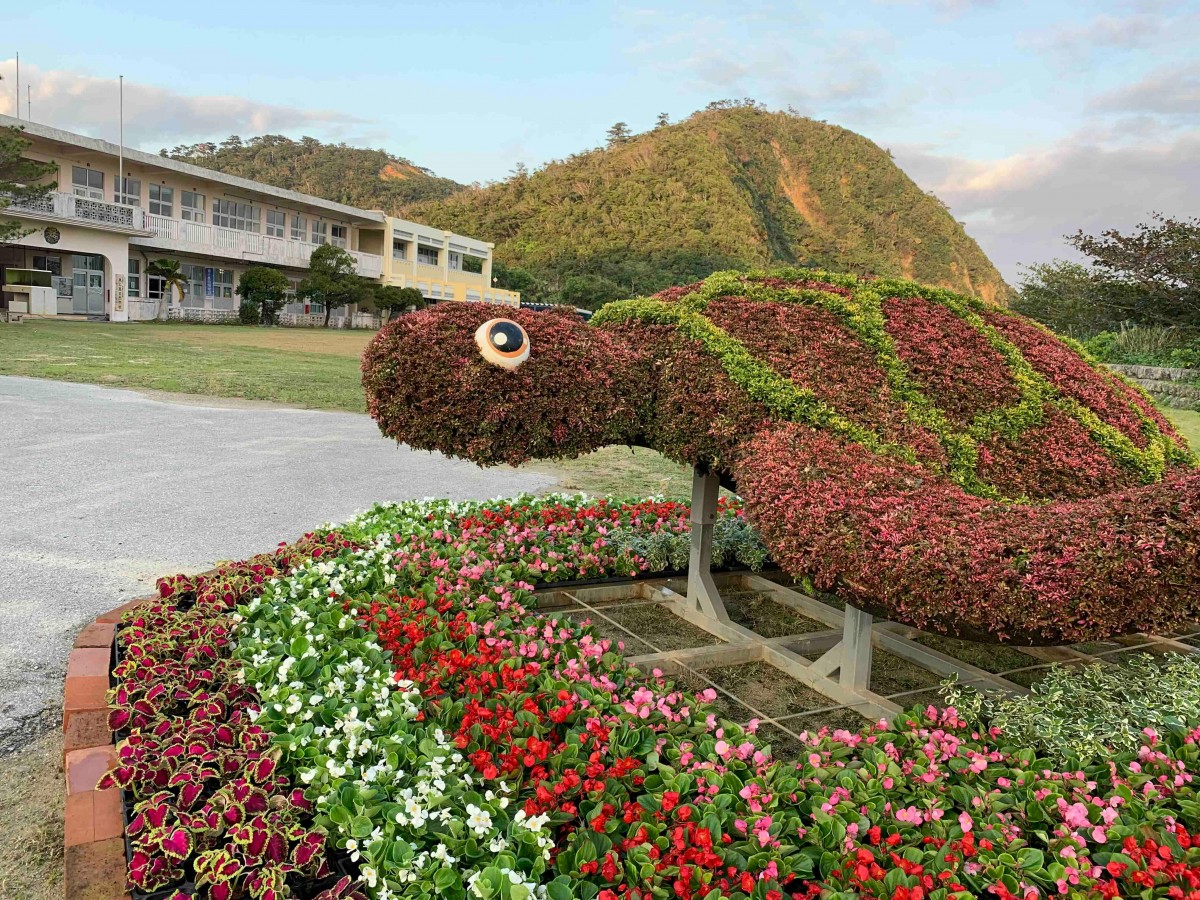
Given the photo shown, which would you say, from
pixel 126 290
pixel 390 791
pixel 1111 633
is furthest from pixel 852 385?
pixel 126 290

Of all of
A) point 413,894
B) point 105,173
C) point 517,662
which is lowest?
point 413,894

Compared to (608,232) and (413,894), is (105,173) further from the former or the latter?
(608,232)

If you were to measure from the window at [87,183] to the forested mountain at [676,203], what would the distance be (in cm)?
2737

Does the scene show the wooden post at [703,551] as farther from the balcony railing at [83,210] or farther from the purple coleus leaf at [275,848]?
the balcony railing at [83,210]

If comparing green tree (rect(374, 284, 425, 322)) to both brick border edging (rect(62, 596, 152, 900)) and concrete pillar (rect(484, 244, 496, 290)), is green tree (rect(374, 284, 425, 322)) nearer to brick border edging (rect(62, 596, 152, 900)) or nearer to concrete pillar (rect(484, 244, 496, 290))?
concrete pillar (rect(484, 244, 496, 290))

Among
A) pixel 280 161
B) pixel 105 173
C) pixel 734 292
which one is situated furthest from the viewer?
pixel 280 161

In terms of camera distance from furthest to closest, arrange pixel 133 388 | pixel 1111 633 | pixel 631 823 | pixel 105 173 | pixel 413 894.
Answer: pixel 105 173, pixel 133 388, pixel 1111 633, pixel 631 823, pixel 413 894

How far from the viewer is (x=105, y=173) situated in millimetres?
28312

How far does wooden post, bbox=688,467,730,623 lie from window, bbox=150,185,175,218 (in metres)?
30.8

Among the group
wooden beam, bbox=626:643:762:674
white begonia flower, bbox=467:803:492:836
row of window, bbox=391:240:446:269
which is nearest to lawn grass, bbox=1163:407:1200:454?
wooden beam, bbox=626:643:762:674

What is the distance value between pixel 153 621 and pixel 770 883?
8.97 ft

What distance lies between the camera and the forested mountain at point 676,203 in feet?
204

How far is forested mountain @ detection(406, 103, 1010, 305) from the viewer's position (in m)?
62.4

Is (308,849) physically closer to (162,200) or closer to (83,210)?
(83,210)
